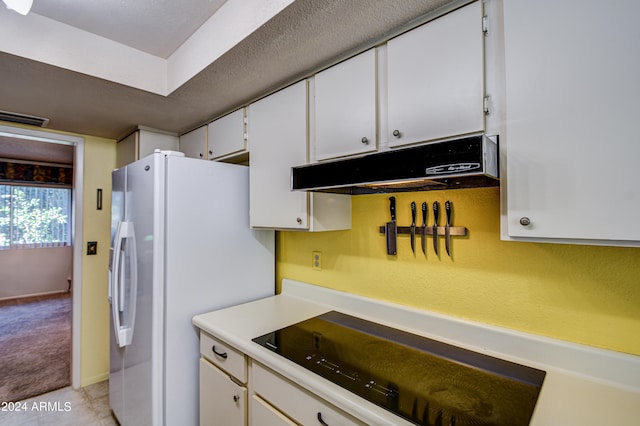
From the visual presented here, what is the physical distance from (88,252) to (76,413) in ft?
3.88

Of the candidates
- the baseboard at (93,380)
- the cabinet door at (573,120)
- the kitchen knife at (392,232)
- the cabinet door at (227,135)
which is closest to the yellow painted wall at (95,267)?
the baseboard at (93,380)

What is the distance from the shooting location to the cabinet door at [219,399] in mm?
1355

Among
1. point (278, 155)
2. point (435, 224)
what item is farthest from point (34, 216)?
point (435, 224)

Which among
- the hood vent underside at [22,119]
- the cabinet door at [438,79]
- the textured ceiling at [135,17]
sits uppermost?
the textured ceiling at [135,17]

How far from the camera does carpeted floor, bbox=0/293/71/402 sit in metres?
2.56

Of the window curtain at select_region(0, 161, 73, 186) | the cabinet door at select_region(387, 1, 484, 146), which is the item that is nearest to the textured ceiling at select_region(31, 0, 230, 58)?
the cabinet door at select_region(387, 1, 484, 146)

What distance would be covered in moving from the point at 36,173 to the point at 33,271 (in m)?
1.65

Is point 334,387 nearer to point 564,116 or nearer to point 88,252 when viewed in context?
point 564,116

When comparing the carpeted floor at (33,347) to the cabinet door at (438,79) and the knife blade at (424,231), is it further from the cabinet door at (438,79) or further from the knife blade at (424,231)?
the cabinet door at (438,79)

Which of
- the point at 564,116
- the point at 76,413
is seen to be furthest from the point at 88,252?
the point at 564,116

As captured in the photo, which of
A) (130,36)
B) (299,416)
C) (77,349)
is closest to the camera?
(299,416)

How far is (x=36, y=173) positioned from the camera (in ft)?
16.4

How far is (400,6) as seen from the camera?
108cm

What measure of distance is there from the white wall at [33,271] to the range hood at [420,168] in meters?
6.09
